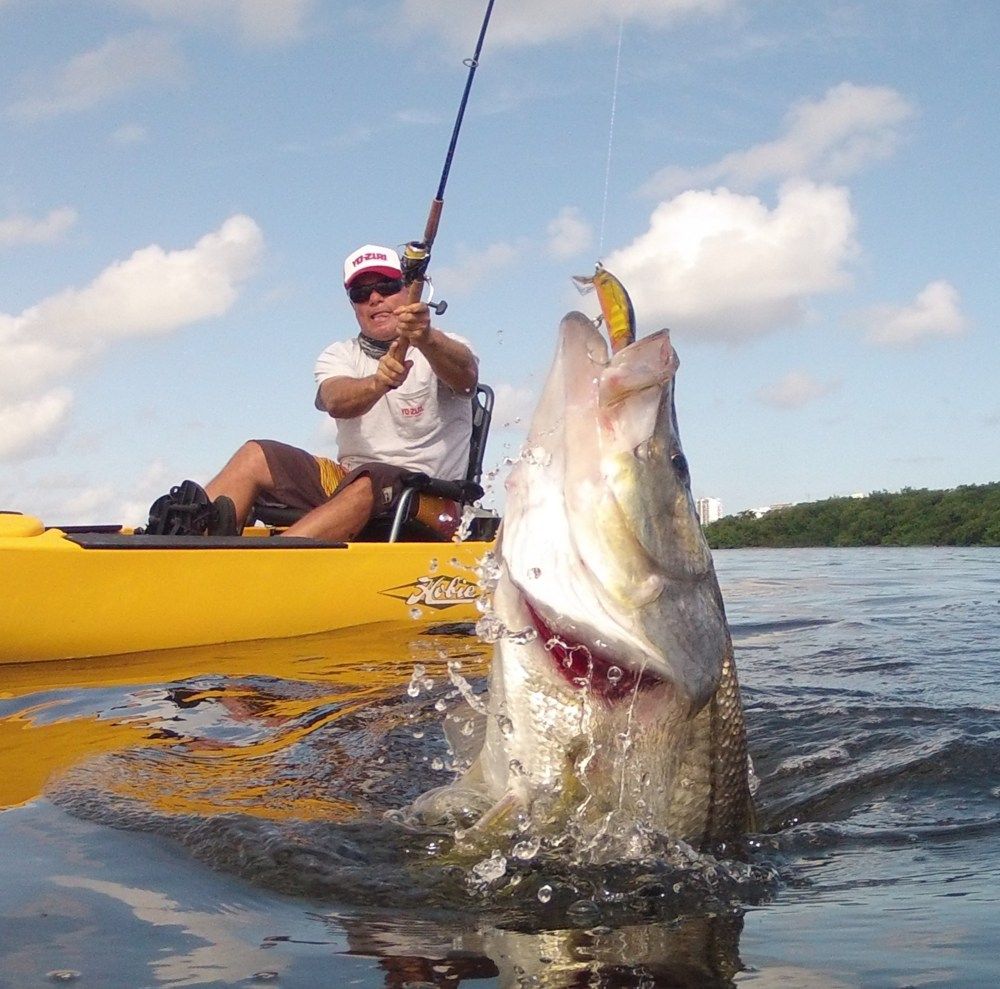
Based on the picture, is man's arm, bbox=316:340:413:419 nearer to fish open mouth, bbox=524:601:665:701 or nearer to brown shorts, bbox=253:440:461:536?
brown shorts, bbox=253:440:461:536

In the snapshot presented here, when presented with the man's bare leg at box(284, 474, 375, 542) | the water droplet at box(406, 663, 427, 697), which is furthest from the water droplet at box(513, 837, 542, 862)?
the man's bare leg at box(284, 474, 375, 542)

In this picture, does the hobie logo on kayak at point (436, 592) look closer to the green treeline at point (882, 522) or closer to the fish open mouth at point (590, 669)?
the fish open mouth at point (590, 669)

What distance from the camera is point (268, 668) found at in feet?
16.7

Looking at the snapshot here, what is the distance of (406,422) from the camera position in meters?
6.97

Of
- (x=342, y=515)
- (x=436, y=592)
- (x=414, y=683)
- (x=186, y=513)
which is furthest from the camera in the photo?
(x=436, y=592)

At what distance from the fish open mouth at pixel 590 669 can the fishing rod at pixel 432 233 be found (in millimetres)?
4021

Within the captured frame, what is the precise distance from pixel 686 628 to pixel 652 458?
32 centimetres

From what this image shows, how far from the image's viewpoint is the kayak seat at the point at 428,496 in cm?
659

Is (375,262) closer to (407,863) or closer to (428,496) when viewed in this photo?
(428,496)

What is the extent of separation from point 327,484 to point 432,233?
5.40 ft

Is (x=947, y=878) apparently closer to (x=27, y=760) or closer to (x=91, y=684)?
(x=27, y=760)

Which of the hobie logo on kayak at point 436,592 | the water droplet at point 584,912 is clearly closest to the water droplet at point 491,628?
the water droplet at point 584,912

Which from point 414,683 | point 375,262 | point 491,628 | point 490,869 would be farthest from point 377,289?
point 490,869

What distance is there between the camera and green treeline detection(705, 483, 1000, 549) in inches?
1172
